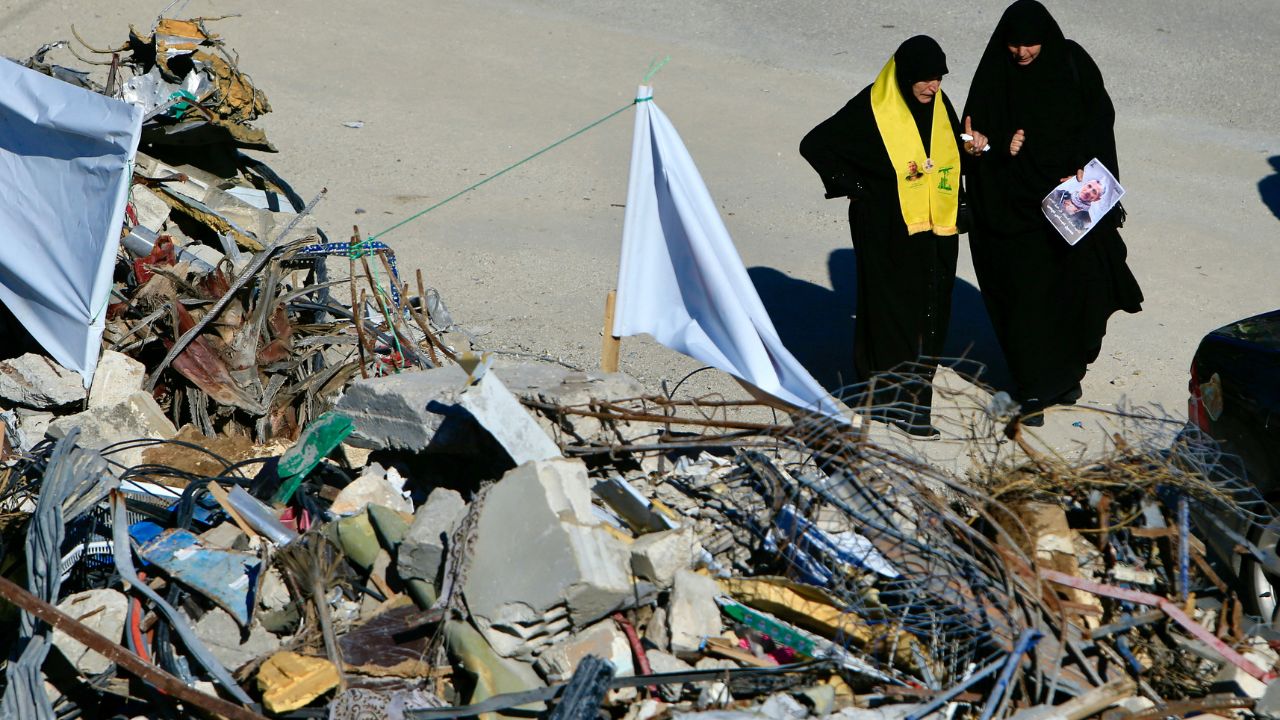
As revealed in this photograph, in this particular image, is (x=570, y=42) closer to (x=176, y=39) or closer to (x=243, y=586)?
(x=176, y=39)

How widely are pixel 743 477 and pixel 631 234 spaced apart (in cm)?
120

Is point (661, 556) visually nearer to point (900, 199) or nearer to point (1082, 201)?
point (900, 199)

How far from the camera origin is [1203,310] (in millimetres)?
7039

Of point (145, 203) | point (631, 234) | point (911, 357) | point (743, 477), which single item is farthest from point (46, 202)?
point (911, 357)

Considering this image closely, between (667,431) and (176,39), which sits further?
(176,39)

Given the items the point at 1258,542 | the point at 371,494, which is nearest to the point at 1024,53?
the point at 1258,542

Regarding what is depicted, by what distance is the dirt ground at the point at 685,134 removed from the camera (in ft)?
22.8

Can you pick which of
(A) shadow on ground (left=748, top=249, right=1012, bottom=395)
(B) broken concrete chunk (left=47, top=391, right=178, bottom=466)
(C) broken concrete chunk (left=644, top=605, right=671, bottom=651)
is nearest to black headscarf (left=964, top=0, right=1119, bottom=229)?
(A) shadow on ground (left=748, top=249, right=1012, bottom=395)

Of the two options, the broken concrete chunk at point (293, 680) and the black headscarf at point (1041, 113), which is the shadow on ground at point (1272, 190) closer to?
the black headscarf at point (1041, 113)

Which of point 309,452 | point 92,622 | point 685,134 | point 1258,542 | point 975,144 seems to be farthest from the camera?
point 685,134

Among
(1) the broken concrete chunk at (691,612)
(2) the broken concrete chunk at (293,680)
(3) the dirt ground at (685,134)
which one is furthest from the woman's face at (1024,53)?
(2) the broken concrete chunk at (293,680)

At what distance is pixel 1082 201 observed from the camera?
5.60 m

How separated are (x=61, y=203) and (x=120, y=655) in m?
2.48

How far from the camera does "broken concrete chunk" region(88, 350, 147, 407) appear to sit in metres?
5.11
